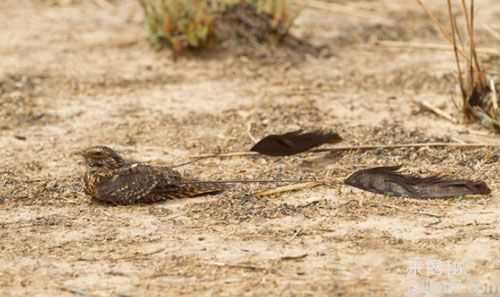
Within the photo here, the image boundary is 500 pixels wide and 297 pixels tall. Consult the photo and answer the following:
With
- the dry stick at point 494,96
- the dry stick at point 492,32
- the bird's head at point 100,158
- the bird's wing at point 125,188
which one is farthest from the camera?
the dry stick at point 492,32

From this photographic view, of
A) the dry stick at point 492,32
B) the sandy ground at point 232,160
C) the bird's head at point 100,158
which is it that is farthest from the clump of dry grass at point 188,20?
the bird's head at point 100,158

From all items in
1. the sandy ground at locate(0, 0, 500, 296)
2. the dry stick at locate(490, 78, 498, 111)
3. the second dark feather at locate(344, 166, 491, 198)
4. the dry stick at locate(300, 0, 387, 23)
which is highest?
the dry stick at locate(490, 78, 498, 111)

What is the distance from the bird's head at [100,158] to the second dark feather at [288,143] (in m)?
0.72

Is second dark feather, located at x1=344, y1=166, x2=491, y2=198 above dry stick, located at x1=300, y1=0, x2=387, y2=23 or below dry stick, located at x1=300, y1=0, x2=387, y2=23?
above

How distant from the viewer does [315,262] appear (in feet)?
12.8

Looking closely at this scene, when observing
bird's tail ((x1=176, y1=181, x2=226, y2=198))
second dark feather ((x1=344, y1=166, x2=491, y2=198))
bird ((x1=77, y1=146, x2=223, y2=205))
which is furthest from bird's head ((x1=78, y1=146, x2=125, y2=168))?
second dark feather ((x1=344, y1=166, x2=491, y2=198))

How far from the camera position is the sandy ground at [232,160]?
3.82m

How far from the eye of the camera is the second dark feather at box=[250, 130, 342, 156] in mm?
5121

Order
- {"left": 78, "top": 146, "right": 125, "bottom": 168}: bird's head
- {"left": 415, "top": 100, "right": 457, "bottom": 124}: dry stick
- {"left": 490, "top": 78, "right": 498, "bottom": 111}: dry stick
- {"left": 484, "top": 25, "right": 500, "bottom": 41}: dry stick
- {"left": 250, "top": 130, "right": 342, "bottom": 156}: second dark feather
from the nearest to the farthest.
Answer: {"left": 78, "top": 146, "right": 125, "bottom": 168}: bird's head, {"left": 250, "top": 130, "right": 342, "bottom": 156}: second dark feather, {"left": 490, "top": 78, "right": 498, "bottom": 111}: dry stick, {"left": 415, "top": 100, "right": 457, "bottom": 124}: dry stick, {"left": 484, "top": 25, "right": 500, "bottom": 41}: dry stick

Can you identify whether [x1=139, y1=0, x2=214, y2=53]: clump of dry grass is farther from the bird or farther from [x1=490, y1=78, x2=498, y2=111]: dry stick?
the bird

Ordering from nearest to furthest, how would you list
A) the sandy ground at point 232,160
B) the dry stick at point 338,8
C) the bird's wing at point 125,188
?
1. the sandy ground at point 232,160
2. the bird's wing at point 125,188
3. the dry stick at point 338,8

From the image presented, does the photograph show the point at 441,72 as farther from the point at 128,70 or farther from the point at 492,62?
the point at 128,70

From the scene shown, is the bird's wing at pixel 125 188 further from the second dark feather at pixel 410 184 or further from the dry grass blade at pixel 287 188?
the second dark feather at pixel 410 184

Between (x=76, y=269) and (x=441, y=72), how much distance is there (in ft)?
10.9
